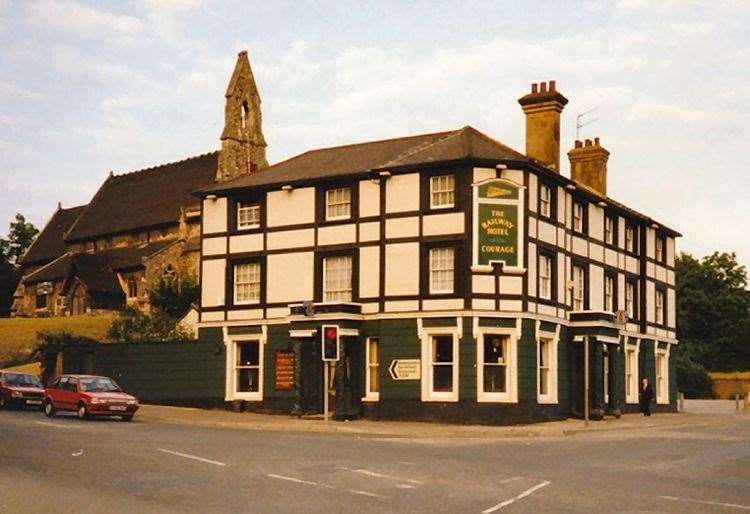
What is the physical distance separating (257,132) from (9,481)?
231ft

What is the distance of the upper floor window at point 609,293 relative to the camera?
155 ft

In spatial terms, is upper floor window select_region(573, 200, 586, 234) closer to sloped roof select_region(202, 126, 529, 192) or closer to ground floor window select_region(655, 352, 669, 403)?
sloped roof select_region(202, 126, 529, 192)

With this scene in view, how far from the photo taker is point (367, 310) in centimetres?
4059

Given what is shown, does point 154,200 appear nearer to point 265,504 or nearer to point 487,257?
point 487,257

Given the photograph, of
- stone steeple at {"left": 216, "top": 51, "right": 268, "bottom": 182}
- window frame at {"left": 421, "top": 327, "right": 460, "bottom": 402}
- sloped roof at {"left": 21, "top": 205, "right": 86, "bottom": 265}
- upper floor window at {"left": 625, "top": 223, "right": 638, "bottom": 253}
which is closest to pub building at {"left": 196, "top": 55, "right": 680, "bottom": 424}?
window frame at {"left": 421, "top": 327, "right": 460, "bottom": 402}

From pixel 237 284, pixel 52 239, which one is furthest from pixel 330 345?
pixel 52 239

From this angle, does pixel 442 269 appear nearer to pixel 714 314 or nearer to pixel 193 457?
pixel 193 457

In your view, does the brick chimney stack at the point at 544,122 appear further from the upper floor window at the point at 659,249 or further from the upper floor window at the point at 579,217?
A: the upper floor window at the point at 659,249

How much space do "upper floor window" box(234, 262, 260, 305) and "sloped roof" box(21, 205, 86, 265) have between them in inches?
2229

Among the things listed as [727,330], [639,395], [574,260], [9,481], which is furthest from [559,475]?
[727,330]

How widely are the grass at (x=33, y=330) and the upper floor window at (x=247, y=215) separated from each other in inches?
1055

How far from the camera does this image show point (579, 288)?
147 ft

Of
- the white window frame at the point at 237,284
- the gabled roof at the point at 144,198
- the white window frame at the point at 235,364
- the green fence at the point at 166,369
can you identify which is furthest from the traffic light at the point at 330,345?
the gabled roof at the point at 144,198

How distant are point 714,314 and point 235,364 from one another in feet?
171
